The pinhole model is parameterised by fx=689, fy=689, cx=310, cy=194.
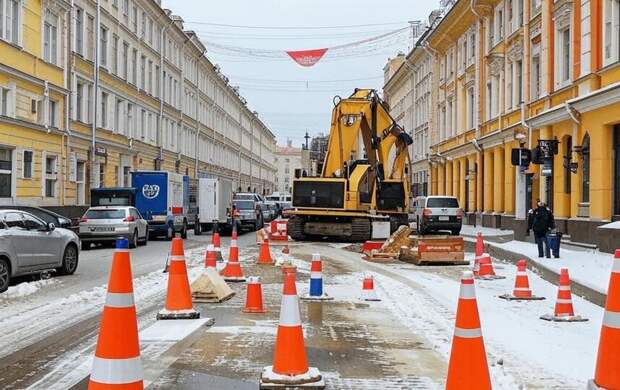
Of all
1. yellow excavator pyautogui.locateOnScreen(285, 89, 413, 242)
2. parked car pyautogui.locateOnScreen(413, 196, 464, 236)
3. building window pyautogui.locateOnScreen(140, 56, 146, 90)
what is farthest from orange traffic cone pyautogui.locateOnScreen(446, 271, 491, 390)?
building window pyautogui.locateOnScreen(140, 56, 146, 90)

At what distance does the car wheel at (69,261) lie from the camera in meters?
14.6

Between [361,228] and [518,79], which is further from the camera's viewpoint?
[518,79]

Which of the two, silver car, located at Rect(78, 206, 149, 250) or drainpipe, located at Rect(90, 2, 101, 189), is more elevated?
drainpipe, located at Rect(90, 2, 101, 189)

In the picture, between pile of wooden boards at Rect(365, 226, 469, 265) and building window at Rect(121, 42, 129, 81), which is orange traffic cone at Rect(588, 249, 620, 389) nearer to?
pile of wooden boards at Rect(365, 226, 469, 265)

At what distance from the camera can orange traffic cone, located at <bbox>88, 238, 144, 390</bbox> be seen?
13.5ft

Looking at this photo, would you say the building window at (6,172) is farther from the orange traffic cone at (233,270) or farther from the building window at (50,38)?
the orange traffic cone at (233,270)

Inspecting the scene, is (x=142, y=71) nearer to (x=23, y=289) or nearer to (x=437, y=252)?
(x=437, y=252)

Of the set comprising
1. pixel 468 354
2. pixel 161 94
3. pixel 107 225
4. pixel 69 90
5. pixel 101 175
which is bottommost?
pixel 468 354

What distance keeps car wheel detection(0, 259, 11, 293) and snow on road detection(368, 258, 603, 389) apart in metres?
6.55

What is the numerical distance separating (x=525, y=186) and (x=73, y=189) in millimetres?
21175

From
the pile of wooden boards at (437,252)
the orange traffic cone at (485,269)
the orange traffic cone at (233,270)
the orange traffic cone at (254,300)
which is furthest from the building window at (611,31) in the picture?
the orange traffic cone at (254,300)

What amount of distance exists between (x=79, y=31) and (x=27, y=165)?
9.42m

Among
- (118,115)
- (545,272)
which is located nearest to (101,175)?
(118,115)

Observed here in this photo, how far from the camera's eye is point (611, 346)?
15.9 feet
